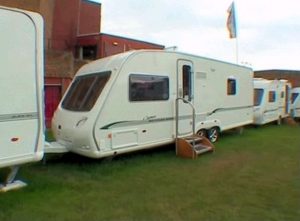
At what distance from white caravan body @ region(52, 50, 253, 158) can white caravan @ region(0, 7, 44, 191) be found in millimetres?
1731

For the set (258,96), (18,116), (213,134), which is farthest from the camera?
(258,96)

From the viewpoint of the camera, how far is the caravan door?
9.58 metres

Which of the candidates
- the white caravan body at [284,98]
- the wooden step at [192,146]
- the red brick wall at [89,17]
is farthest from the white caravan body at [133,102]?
the red brick wall at [89,17]

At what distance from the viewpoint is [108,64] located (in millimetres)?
8438

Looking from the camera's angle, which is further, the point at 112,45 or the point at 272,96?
the point at 112,45

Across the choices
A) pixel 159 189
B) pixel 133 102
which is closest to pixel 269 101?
pixel 133 102

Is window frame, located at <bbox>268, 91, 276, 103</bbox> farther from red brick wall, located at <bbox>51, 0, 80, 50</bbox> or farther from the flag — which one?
red brick wall, located at <bbox>51, 0, 80, 50</bbox>

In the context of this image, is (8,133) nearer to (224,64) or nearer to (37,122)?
(37,122)

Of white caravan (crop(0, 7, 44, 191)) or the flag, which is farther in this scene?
the flag

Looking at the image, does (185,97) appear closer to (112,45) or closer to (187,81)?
(187,81)

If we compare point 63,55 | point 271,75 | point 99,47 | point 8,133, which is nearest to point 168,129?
point 8,133

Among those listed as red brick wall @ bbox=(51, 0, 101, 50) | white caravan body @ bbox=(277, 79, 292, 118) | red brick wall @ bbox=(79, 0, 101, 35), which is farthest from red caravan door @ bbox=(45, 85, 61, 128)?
red brick wall @ bbox=(79, 0, 101, 35)

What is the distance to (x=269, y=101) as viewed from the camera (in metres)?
17.2

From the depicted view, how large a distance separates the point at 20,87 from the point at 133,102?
10.4 ft
